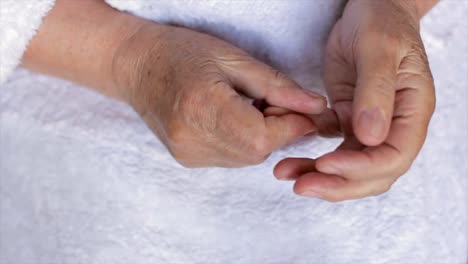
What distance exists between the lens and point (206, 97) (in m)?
0.57

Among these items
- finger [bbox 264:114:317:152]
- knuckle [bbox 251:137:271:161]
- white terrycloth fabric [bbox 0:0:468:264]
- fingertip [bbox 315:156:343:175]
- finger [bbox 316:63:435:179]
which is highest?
finger [bbox 316:63:435:179]

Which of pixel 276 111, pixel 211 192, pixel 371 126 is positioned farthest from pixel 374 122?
pixel 211 192

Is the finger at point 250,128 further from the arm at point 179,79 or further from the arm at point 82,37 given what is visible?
the arm at point 82,37

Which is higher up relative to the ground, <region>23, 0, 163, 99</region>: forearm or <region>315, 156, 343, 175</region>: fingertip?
<region>315, 156, 343, 175</region>: fingertip

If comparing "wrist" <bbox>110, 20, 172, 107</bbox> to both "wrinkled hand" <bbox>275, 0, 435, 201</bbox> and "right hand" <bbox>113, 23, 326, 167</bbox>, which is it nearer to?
"right hand" <bbox>113, 23, 326, 167</bbox>

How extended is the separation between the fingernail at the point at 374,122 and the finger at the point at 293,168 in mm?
66

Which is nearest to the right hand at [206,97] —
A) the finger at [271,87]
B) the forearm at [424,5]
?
the finger at [271,87]

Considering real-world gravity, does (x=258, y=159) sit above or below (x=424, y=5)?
below

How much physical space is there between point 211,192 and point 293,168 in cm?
16

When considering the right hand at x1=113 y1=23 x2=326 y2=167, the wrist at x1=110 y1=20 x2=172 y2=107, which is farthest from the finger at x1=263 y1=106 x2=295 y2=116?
the wrist at x1=110 y1=20 x2=172 y2=107

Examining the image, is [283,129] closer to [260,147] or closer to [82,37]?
[260,147]

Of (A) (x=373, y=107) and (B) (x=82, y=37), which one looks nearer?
(A) (x=373, y=107)

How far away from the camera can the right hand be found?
0.57 meters

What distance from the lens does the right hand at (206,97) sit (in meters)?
0.57
